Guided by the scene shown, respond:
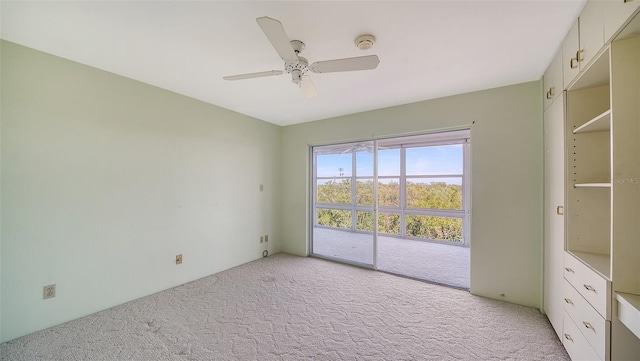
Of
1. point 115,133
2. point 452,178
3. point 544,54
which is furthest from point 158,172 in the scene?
point 452,178

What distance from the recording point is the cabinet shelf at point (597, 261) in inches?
53.7

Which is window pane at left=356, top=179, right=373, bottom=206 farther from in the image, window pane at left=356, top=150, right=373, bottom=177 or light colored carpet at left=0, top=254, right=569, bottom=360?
light colored carpet at left=0, top=254, right=569, bottom=360

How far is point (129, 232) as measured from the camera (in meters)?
2.58

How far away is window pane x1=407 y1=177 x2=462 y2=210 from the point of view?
5.46 meters

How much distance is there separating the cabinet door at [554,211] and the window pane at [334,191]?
257 centimetres

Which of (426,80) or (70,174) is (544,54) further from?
(70,174)

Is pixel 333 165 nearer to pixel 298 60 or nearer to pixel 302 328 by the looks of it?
pixel 298 60

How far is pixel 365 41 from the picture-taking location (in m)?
1.79

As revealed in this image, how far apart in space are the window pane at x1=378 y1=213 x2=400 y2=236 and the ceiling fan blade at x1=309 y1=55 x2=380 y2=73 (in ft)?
16.5

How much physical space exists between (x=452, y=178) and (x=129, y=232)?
6075 millimetres

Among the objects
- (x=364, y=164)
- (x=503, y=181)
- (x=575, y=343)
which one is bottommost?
(x=575, y=343)

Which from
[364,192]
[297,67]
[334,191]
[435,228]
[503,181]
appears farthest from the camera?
[435,228]

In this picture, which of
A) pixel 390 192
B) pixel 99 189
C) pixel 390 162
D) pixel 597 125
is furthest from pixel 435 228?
pixel 99 189

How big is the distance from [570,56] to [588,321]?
184 cm
